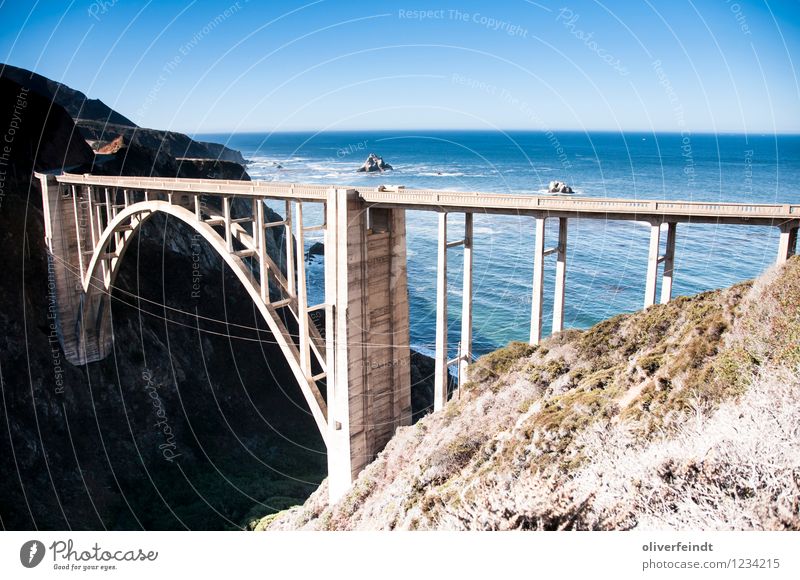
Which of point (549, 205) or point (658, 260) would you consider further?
point (549, 205)

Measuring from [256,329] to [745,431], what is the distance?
33019mm

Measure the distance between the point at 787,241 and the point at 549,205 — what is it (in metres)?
4.87

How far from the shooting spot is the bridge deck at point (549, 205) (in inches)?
498

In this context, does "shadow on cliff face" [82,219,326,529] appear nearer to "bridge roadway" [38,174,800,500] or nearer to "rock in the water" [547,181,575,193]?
"bridge roadway" [38,174,800,500]

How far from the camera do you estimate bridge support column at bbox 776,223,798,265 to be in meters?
12.3

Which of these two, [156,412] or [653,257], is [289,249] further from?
[156,412]

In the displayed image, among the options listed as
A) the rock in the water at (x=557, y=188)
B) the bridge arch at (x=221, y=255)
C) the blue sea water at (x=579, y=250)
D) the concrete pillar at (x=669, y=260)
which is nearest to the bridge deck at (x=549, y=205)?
the concrete pillar at (x=669, y=260)

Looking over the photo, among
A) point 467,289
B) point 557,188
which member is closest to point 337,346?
point 467,289

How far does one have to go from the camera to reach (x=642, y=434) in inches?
372

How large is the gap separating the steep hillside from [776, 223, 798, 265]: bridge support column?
3.09 feet

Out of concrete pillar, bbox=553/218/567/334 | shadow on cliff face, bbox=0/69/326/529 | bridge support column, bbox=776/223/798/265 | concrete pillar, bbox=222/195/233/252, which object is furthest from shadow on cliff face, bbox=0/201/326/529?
bridge support column, bbox=776/223/798/265

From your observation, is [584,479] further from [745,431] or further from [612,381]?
[612,381]

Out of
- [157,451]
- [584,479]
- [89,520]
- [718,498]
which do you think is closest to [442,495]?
[584,479]

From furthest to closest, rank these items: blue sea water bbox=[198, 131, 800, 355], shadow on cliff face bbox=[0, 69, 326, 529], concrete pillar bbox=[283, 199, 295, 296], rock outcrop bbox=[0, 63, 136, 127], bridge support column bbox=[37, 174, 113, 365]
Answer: rock outcrop bbox=[0, 63, 136, 127]
blue sea water bbox=[198, 131, 800, 355]
bridge support column bbox=[37, 174, 113, 365]
shadow on cliff face bbox=[0, 69, 326, 529]
concrete pillar bbox=[283, 199, 295, 296]
